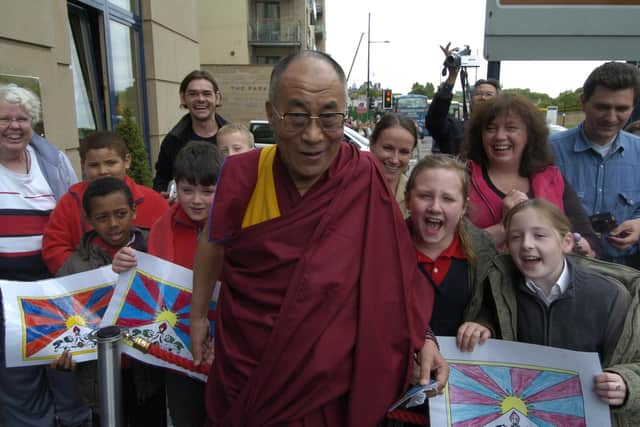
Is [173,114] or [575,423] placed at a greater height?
[173,114]

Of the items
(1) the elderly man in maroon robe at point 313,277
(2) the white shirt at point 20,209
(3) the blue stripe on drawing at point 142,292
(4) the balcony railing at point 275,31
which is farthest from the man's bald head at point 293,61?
(4) the balcony railing at point 275,31

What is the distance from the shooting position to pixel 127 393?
2176 millimetres

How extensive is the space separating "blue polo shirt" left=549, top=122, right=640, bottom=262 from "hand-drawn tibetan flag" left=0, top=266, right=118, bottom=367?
2389mm

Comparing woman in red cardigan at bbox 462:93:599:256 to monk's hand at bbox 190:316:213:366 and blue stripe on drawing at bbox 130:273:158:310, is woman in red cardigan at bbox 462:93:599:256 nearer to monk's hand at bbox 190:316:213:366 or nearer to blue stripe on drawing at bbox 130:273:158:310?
monk's hand at bbox 190:316:213:366

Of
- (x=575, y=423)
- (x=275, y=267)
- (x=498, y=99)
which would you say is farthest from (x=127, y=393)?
(x=498, y=99)

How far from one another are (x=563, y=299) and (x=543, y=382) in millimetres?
294

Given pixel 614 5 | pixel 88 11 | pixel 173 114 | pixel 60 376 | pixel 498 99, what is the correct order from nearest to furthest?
1. pixel 498 99
2. pixel 614 5
3. pixel 60 376
4. pixel 88 11
5. pixel 173 114

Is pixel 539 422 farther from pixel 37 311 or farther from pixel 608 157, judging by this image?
pixel 37 311

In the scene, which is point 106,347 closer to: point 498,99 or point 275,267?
point 275,267

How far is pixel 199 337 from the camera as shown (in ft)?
5.53

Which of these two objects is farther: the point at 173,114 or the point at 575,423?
the point at 173,114

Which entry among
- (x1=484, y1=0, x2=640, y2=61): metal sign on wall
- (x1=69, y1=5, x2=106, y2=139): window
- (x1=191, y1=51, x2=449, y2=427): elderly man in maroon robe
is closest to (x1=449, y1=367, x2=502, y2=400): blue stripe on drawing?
(x1=191, y1=51, x2=449, y2=427): elderly man in maroon robe

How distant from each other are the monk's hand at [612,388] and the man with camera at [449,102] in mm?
2276

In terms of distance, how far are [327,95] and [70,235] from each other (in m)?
1.59
